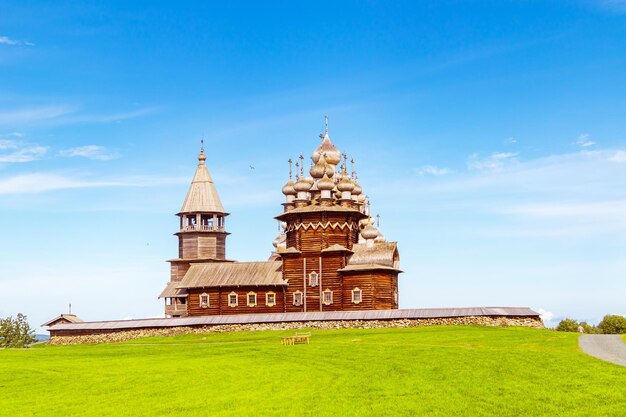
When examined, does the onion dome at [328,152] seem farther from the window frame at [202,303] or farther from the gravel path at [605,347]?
the gravel path at [605,347]

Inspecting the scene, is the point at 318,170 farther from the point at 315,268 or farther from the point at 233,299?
the point at 233,299

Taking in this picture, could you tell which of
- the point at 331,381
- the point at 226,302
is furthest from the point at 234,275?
the point at 331,381

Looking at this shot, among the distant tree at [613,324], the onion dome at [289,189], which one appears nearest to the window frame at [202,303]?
the onion dome at [289,189]

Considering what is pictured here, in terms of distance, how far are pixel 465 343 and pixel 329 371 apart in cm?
1338

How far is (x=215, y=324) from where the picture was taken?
197 ft

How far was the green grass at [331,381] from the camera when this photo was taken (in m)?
22.9

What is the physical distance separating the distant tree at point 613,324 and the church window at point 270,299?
26.2 meters

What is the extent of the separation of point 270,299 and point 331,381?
39587mm

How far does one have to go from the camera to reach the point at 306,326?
5800 centimetres

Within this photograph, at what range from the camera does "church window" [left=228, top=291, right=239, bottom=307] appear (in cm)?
6838

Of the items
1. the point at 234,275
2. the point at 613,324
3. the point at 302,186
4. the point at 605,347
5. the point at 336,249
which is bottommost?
the point at 605,347

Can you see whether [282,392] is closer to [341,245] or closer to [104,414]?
[104,414]

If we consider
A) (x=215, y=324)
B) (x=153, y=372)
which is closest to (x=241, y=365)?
(x=153, y=372)

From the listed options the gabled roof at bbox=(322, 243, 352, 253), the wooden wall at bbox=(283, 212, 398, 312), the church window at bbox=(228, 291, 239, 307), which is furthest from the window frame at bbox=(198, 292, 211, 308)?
the gabled roof at bbox=(322, 243, 352, 253)
